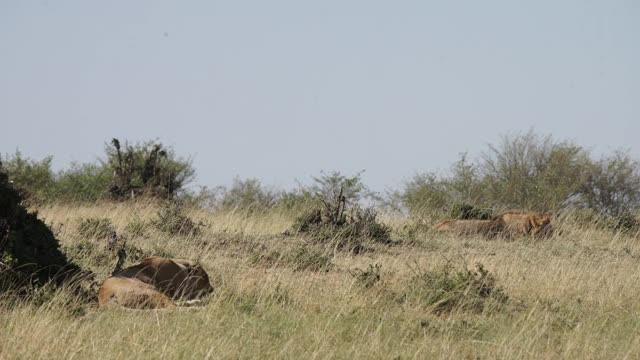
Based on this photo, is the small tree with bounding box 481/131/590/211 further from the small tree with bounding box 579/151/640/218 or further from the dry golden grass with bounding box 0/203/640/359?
the dry golden grass with bounding box 0/203/640/359

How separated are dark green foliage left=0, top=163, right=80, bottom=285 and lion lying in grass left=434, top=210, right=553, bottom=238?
649 cm

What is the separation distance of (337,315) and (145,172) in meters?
Result: 13.9

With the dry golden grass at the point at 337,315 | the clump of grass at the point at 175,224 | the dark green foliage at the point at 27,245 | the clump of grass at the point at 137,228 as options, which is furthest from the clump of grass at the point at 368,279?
the clump of grass at the point at 137,228

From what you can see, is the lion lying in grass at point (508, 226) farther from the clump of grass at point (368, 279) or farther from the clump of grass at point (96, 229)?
the clump of grass at point (368, 279)

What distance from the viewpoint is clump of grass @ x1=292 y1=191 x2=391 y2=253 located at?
12.4 metres

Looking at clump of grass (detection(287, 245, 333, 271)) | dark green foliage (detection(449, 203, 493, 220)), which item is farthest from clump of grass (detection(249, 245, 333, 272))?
dark green foliage (detection(449, 203, 493, 220))

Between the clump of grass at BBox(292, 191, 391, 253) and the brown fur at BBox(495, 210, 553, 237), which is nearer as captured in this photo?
the clump of grass at BBox(292, 191, 391, 253)

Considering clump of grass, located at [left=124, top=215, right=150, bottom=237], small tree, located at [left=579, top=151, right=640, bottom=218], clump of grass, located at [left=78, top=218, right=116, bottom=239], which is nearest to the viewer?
clump of grass, located at [left=78, top=218, right=116, bottom=239]

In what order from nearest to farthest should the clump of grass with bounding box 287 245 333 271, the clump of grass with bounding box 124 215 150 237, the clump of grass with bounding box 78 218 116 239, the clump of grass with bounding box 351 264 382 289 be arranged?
the clump of grass with bounding box 351 264 382 289 → the clump of grass with bounding box 287 245 333 271 → the clump of grass with bounding box 78 218 116 239 → the clump of grass with bounding box 124 215 150 237

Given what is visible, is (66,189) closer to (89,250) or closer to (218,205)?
(218,205)

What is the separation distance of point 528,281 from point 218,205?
35.9ft

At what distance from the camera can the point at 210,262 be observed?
1060 cm

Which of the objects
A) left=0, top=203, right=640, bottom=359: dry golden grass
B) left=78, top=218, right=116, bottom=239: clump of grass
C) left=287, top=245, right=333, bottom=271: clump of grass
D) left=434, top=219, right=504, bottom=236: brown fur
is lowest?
left=0, top=203, right=640, bottom=359: dry golden grass

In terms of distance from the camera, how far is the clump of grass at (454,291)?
8.67m
